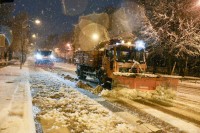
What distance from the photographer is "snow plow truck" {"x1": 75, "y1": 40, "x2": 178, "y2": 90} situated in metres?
13.4

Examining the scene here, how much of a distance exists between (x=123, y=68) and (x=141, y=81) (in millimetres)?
1958

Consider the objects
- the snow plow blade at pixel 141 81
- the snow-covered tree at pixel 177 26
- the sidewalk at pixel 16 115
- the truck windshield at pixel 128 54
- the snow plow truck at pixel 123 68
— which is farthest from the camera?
the snow-covered tree at pixel 177 26

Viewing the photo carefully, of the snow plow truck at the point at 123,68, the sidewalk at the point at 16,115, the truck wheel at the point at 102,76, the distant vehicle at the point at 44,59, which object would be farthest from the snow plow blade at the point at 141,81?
the distant vehicle at the point at 44,59

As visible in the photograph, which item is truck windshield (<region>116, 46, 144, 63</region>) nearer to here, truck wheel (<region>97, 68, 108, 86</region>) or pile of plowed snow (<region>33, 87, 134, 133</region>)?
truck wheel (<region>97, 68, 108, 86</region>)

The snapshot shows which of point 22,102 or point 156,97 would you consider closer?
point 22,102

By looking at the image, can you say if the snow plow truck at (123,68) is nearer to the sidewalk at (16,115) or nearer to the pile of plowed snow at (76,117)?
the pile of plowed snow at (76,117)

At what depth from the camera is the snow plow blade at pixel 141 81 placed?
1325 cm

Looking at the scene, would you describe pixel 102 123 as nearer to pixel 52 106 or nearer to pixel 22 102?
pixel 52 106

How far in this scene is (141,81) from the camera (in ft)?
43.8

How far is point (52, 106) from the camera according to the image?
32.3ft

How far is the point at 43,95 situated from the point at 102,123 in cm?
548

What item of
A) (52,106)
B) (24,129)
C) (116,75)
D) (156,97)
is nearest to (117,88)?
(116,75)

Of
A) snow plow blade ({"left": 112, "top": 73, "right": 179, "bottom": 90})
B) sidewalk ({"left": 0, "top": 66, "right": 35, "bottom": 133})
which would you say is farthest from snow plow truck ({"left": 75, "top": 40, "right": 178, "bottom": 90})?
sidewalk ({"left": 0, "top": 66, "right": 35, "bottom": 133})

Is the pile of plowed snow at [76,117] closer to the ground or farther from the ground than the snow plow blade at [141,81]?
closer to the ground
